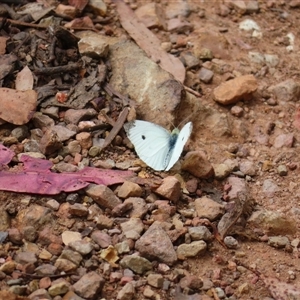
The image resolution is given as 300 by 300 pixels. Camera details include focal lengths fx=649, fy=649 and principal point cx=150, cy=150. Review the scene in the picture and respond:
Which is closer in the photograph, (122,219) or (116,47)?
(122,219)

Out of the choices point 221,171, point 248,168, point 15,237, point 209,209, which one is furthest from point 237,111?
point 15,237

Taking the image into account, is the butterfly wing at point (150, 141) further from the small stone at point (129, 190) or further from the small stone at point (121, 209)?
the small stone at point (121, 209)

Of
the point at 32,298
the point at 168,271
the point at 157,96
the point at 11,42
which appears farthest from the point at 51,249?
the point at 11,42

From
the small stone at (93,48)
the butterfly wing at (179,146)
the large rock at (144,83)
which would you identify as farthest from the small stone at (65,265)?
the small stone at (93,48)

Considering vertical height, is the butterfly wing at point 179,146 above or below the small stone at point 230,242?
above

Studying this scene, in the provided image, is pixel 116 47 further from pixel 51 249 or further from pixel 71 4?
pixel 51 249
